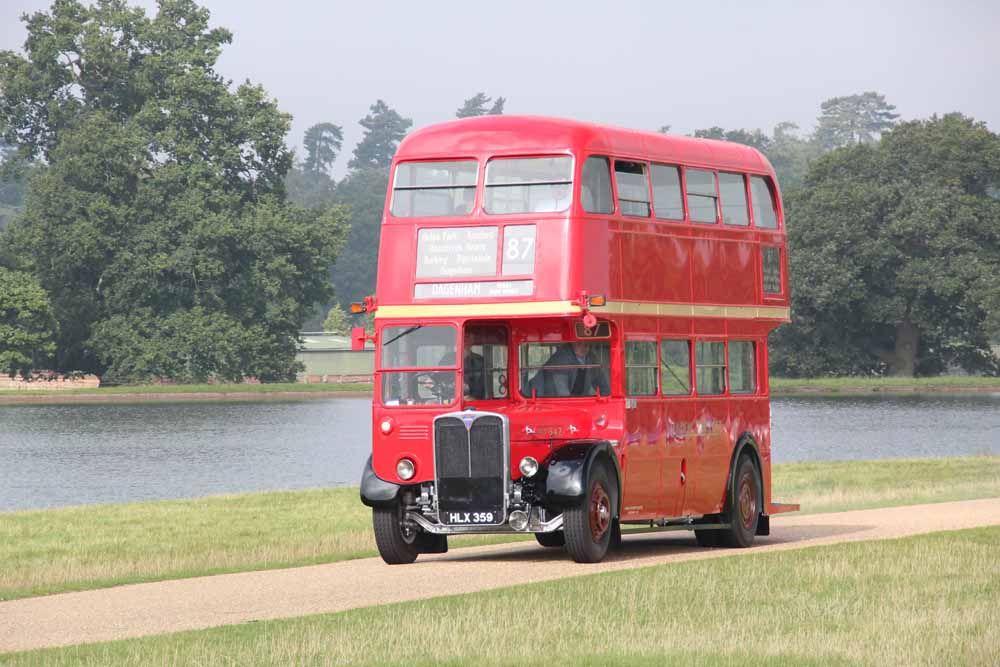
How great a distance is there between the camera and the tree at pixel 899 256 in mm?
103438

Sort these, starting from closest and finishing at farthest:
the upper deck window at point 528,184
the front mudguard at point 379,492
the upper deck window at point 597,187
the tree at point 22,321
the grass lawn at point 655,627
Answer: the grass lawn at point 655,627 < the upper deck window at point 528,184 < the upper deck window at point 597,187 < the front mudguard at point 379,492 < the tree at point 22,321

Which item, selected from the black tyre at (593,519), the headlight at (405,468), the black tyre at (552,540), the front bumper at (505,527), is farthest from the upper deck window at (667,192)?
the black tyre at (552,540)

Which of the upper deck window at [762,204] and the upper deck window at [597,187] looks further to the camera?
the upper deck window at [762,204]

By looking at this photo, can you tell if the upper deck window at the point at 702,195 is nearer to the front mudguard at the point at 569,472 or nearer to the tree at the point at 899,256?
the front mudguard at the point at 569,472

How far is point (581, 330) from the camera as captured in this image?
72.1 feet

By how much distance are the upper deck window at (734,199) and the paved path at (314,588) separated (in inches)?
169

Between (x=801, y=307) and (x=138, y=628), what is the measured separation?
3676 inches

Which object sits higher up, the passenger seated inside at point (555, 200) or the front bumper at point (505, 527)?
the passenger seated inside at point (555, 200)

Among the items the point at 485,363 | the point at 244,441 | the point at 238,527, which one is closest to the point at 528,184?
the point at 485,363

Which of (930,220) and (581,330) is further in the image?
(930,220)

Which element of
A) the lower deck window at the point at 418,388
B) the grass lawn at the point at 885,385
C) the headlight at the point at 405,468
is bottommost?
the grass lawn at the point at 885,385

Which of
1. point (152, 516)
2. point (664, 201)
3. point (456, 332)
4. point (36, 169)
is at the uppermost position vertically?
point (36, 169)

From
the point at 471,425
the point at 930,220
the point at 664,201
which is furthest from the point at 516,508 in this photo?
the point at 930,220

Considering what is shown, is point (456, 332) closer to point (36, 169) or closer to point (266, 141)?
point (266, 141)
